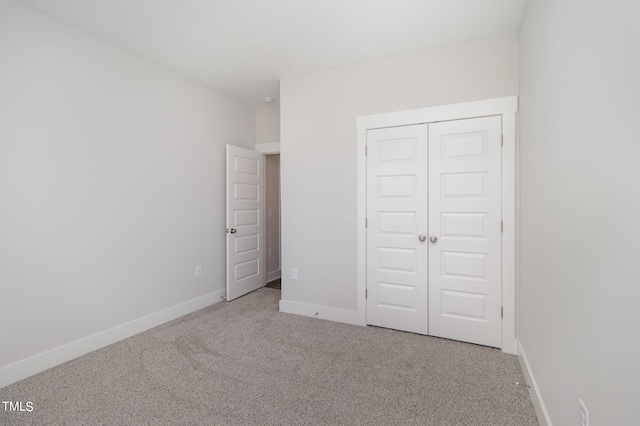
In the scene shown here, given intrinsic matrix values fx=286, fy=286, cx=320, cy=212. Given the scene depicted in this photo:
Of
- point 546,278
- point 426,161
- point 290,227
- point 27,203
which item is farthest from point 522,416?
point 27,203

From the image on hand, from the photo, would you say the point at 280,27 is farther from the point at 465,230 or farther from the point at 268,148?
the point at 465,230

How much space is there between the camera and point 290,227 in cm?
337

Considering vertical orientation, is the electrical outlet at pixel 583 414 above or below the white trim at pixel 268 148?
below

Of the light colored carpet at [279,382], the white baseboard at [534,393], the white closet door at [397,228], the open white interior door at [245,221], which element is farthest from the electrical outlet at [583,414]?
the open white interior door at [245,221]

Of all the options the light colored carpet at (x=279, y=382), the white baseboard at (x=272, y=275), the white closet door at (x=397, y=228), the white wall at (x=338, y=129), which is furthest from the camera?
the white baseboard at (x=272, y=275)

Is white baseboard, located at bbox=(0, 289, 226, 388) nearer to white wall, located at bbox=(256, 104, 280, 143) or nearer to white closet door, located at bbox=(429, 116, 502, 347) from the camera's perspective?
white wall, located at bbox=(256, 104, 280, 143)

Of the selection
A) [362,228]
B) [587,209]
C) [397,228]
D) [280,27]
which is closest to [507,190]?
[397,228]

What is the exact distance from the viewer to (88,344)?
2.44 m

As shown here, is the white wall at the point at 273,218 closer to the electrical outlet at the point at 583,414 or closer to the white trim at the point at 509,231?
the white trim at the point at 509,231

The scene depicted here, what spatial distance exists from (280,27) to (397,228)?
6.83 ft

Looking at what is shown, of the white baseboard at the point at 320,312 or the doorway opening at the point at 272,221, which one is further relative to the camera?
the doorway opening at the point at 272,221

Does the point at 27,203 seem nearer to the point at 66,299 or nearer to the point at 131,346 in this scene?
the point at 66,299

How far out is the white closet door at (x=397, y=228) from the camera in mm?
2740

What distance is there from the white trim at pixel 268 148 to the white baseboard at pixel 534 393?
12.0ft
